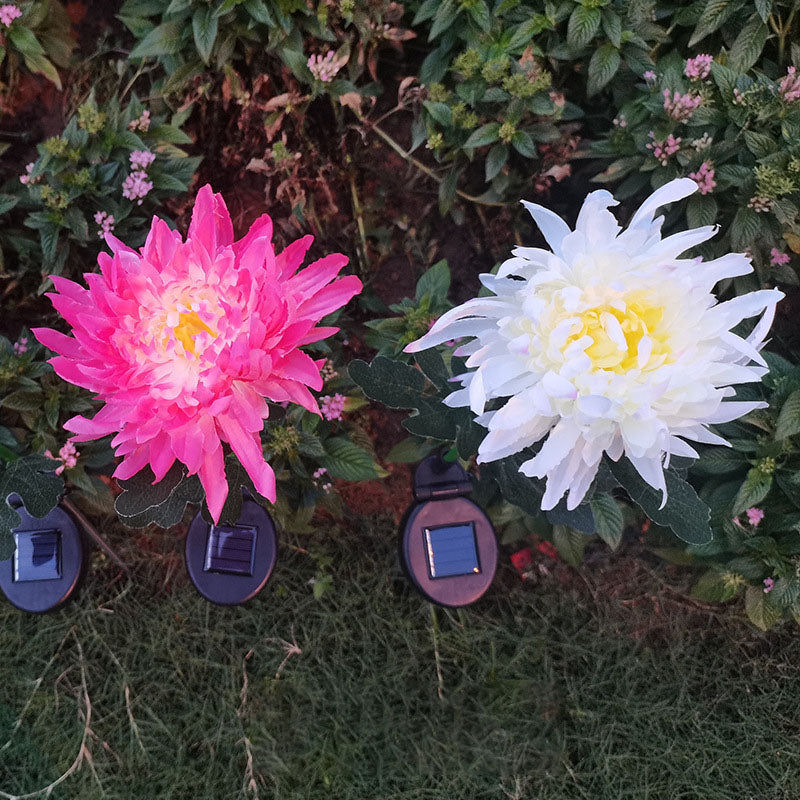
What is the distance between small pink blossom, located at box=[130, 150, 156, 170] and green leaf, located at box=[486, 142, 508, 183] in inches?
28.7

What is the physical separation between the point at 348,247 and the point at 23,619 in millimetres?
1273

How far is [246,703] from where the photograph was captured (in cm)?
174

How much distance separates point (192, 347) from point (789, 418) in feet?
3.60

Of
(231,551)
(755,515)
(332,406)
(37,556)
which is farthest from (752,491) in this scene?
(37,556)

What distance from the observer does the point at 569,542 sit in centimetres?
148

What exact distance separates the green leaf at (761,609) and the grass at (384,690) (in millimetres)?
293

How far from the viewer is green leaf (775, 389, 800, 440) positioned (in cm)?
128

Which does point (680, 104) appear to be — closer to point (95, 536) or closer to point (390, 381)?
point (390, 381)

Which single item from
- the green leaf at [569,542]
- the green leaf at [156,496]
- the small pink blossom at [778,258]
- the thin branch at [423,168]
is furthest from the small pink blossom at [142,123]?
the small pink blossom at [778,258]

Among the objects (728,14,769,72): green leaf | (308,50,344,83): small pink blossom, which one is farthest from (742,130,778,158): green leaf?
(308,50,344,83): small pink blossom

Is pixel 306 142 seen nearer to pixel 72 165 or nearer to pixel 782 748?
pixel 72 165

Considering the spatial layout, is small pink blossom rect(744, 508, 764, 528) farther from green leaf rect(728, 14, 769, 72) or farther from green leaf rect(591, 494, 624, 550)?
green leaf rect(728, 14, 769, 72)

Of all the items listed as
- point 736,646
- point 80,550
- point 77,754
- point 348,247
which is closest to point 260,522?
point 80,550

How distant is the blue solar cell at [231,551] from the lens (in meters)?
1.49
